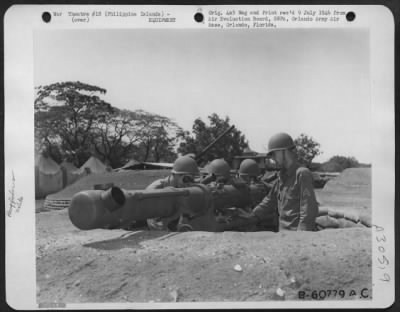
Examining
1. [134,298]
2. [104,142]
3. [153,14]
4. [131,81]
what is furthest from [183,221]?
[153,14]

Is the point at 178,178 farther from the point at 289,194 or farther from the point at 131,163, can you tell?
the point at 289,194

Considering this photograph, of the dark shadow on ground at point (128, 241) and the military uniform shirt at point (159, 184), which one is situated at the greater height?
the military uniform shirt at point (159, 184)

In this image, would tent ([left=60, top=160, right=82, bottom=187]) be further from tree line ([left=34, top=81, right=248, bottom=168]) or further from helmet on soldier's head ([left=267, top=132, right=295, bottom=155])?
helmet on soldier's head ([left=267, top=132, right=295, bottom=155])

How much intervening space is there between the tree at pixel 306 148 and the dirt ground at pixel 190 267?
279mm

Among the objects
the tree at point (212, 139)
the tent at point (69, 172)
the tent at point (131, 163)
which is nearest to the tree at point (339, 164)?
the tree at point (212, 139)

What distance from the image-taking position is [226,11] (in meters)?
2.77

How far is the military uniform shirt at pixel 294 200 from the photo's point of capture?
2822mm

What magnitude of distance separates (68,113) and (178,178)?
86 cm

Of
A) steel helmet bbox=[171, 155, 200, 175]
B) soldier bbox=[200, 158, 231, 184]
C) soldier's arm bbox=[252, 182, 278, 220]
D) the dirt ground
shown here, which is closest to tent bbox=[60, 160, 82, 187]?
the dirt ground

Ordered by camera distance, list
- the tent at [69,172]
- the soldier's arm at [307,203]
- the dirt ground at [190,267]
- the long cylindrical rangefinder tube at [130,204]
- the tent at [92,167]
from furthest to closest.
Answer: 1. the tent at [92,167]
2. the tent at [69,172]
3. the soldier's arm at [307,203]
4. the dirt ground at [190,267]
5. the long cylindrical rangefinder tube at [130,204]

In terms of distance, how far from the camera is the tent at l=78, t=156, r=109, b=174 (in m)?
3.10

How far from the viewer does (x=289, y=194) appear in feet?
9.51

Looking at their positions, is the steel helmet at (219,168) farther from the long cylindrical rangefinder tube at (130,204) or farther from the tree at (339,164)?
the tree at (339,164)

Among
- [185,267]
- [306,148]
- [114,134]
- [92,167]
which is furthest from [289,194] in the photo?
[92,167]
